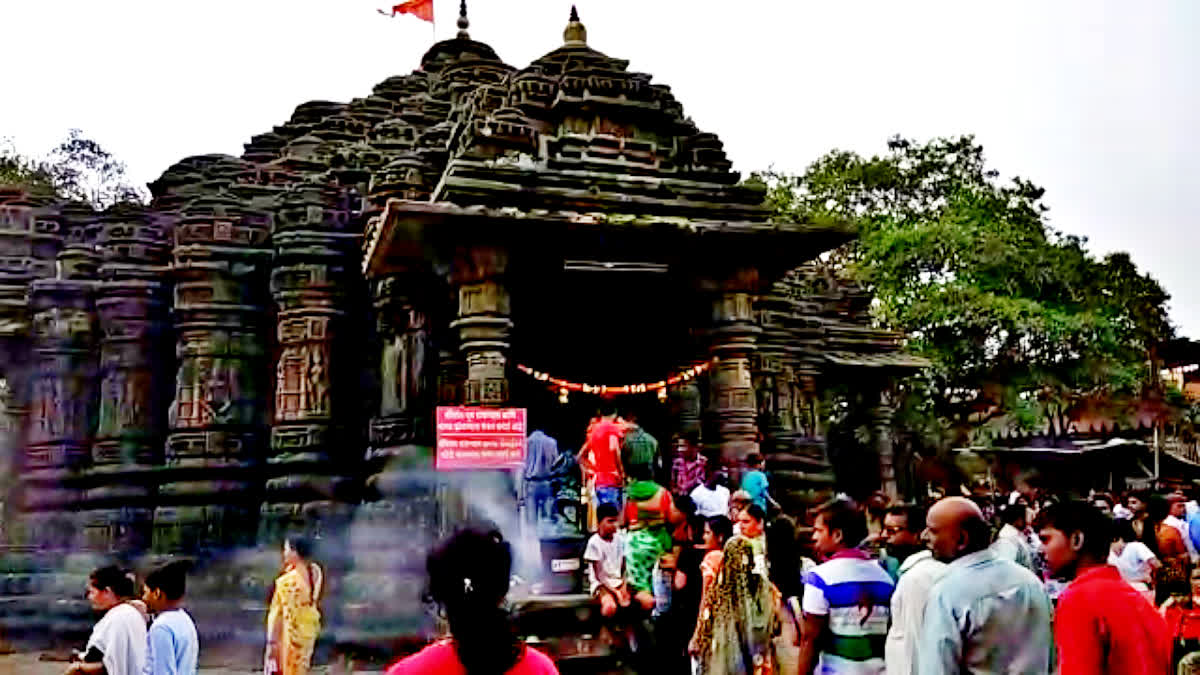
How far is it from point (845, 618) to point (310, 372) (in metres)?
10.9

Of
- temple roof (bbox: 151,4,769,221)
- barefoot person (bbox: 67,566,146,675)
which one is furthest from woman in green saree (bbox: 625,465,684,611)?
temple roof (bbox: 151,4,769,221)

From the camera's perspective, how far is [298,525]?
14.5 metres

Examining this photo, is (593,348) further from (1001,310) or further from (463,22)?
(1001,310)

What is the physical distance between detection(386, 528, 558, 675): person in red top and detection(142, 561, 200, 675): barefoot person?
303 cm

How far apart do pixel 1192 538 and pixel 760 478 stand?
3.98m

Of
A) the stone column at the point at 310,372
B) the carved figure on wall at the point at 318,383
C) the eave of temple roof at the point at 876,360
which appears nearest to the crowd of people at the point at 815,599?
the stone column at the point at 310,372

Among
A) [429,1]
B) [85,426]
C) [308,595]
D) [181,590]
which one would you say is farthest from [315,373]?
[429,1]

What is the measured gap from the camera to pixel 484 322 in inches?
477

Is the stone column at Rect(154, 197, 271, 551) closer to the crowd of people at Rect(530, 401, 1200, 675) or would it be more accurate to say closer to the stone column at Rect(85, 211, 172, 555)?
the stone column at Rect(85, 211, 172, 555)

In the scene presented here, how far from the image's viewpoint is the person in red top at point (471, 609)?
8.58 feet

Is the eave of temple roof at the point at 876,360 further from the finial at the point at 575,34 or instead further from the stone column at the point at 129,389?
the stone column at the point at 129,389

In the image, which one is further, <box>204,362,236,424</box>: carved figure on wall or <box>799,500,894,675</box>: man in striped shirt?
<box>204,362,236,424</box>: carved figure on wall

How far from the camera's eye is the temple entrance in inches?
580

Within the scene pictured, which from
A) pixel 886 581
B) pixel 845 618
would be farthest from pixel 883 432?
pixel 845 618
